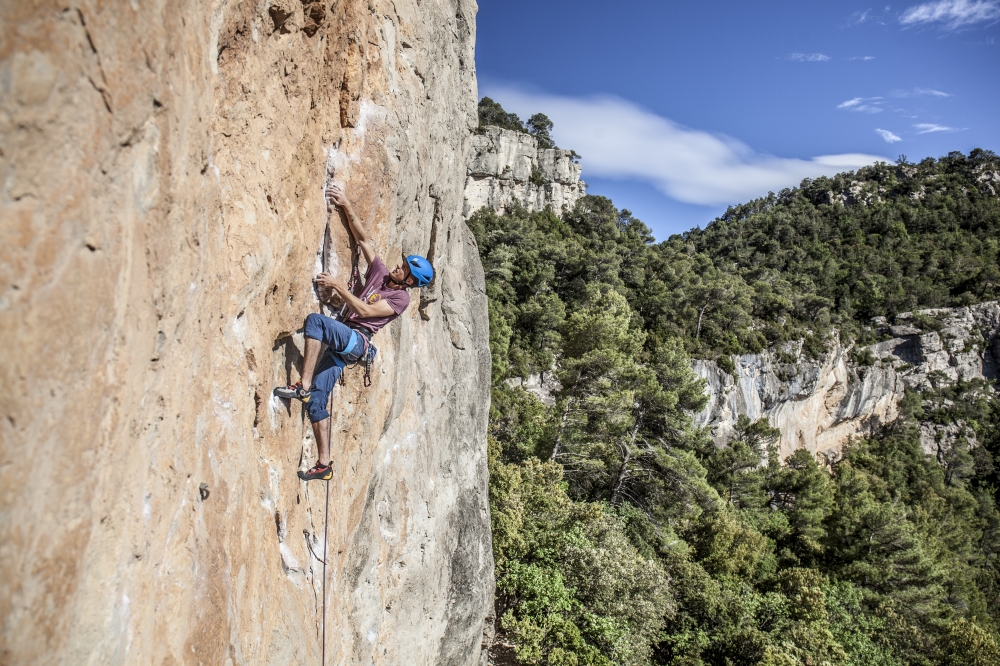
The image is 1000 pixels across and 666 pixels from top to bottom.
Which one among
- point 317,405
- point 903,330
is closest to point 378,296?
point 317,405

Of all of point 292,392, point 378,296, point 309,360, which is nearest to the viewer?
point 292,392

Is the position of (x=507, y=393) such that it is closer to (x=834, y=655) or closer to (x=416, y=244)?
(x=834, y=655)

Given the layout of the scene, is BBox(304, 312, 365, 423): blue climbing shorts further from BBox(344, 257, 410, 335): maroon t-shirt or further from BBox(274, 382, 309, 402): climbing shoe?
BBox(344, 257, 410, 335): maroon t-shirt

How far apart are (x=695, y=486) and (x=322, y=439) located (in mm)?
18319

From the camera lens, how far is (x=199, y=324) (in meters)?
3.76

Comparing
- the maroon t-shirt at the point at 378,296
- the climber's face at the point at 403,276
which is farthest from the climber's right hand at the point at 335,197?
the climber's face at the point at 403,276

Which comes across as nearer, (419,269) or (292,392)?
(292,392)

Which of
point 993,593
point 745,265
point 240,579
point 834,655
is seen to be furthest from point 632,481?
point 745,265

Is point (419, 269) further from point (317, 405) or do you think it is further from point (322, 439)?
point (322, 439)

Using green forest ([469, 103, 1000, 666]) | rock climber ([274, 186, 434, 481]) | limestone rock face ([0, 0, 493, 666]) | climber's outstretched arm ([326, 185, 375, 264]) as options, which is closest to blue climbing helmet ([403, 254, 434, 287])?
rock climber ([274, 186, 434, 481])

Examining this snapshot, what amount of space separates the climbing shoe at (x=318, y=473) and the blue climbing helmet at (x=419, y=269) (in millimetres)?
1980

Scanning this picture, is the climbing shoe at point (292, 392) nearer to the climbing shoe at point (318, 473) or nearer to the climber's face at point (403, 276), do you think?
the climbing shoe at point (318, 473)

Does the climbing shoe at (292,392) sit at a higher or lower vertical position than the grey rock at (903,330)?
lower

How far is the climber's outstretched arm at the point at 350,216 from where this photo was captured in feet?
18.0
